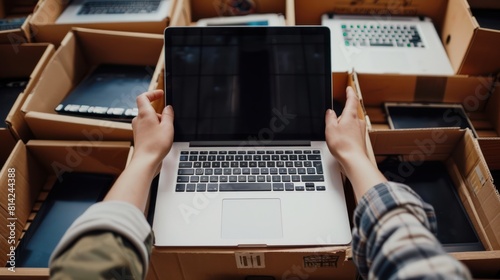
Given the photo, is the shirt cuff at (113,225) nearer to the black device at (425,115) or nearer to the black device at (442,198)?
the black device at (442,198)

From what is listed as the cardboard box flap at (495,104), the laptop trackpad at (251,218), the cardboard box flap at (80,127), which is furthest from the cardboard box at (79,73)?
the cardboard box flap at (495,104)

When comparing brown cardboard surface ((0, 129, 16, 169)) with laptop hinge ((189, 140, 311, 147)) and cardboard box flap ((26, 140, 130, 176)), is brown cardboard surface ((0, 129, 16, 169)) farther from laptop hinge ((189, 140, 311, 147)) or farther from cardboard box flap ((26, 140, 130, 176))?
laptop hinge ((189, 140, 311, 147))

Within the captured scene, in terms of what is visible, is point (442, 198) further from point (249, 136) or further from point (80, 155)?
point (80, 155)

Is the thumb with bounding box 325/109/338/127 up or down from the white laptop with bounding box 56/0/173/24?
down

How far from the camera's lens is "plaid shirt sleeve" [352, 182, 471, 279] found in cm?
46

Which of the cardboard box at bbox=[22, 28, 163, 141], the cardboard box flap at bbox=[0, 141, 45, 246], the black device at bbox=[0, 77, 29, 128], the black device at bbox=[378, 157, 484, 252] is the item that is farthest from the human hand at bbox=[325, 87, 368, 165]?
the black device at bbox=[0, 77, 29, 128]

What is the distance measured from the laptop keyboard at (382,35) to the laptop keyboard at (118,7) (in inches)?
26.6

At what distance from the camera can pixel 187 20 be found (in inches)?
50.3

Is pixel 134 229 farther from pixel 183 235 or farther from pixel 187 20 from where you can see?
pixel 187 20

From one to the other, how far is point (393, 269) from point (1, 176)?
2.85 ft

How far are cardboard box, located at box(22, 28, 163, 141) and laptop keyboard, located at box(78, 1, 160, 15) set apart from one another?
0.15 m

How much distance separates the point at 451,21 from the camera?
119 centimetres

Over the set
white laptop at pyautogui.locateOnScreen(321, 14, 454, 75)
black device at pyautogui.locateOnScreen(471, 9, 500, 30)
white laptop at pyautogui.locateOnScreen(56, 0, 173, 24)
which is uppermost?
white laptop at pyautogui.locateOnScreen(56, 0, 173, 24)

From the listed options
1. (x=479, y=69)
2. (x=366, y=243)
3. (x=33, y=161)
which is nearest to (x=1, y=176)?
(x=33, y=161)
